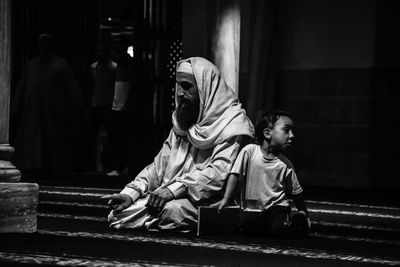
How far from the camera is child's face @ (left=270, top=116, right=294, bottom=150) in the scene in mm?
8695

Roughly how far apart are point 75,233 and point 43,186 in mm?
5429

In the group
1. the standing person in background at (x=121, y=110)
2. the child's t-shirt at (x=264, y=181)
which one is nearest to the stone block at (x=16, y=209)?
the child's t-shirt at (x=264, y=181)

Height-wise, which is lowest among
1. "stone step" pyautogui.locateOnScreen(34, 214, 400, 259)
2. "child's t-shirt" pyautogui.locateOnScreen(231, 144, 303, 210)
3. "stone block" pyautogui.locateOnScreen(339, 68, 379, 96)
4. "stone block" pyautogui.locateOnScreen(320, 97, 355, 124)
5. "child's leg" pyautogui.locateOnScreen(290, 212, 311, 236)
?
"stone step" pyautogui.locateOnScreen(34, 214, 400, 259)

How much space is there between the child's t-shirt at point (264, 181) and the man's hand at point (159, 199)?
0.51 meters

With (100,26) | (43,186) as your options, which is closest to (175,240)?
(43,186)

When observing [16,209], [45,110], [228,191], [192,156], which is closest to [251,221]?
[228,191]

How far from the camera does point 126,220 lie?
29.3ft

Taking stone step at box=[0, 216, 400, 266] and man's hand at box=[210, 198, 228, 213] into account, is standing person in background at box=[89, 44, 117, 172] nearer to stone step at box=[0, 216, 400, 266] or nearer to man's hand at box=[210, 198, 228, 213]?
stone step at box=[0, 216, 400, 266]

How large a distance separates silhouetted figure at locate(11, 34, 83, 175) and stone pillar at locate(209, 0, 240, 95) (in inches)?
93.5

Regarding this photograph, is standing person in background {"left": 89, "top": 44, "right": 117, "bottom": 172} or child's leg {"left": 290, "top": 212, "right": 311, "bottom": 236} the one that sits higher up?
standing person in background {"left": 89, "top": 44, "right": 117, "bottom": 172}

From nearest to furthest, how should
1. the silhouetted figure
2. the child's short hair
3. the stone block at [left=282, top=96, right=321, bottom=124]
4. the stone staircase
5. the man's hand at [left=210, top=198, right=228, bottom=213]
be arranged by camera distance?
the stone staircase → the man's hand at [left=210, top=198, right=228, bottom=213] → the child's short hair → the stone block at [left=282, top=96, right=321, bottom=124] → the silhouetted figure

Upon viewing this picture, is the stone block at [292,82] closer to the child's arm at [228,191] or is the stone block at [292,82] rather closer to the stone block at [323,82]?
the stone block at [323,82]

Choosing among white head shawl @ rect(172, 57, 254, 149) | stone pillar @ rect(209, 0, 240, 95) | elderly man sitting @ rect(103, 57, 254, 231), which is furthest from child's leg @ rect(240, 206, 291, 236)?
stone pillar @ rect(209, 0, 240, 95)

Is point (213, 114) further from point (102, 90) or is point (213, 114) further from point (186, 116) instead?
point (102, 90)
